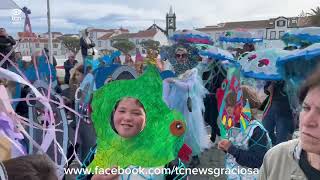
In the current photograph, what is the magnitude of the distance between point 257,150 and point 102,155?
3.70 feet

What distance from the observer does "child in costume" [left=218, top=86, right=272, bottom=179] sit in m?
2.70

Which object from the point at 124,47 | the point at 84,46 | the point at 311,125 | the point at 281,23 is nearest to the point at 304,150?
the point at 311,125

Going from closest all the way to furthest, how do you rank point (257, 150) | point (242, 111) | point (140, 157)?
point (140, 157) < point (257, 150) < point (242, 111)

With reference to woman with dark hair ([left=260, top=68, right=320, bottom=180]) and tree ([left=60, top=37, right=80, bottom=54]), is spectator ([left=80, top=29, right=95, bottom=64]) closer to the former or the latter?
tree ([left=60, top=37, right=80, bottom=54])

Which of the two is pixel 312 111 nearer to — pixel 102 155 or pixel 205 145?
pixel 102 155

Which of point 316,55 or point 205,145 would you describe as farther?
point 205,145

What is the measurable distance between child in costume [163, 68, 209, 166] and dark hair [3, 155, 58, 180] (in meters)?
3.52

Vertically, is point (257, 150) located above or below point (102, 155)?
below

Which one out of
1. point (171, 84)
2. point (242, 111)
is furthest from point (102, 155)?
point (171, 84)

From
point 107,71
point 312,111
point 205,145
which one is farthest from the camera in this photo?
point 205,145

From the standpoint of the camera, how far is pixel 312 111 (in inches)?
52.9

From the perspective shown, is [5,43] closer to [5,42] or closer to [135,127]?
[5,42]

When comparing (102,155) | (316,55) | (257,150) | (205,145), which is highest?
(316,55)

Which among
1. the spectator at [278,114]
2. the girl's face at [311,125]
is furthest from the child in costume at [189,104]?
the girl's face at [311,125]
